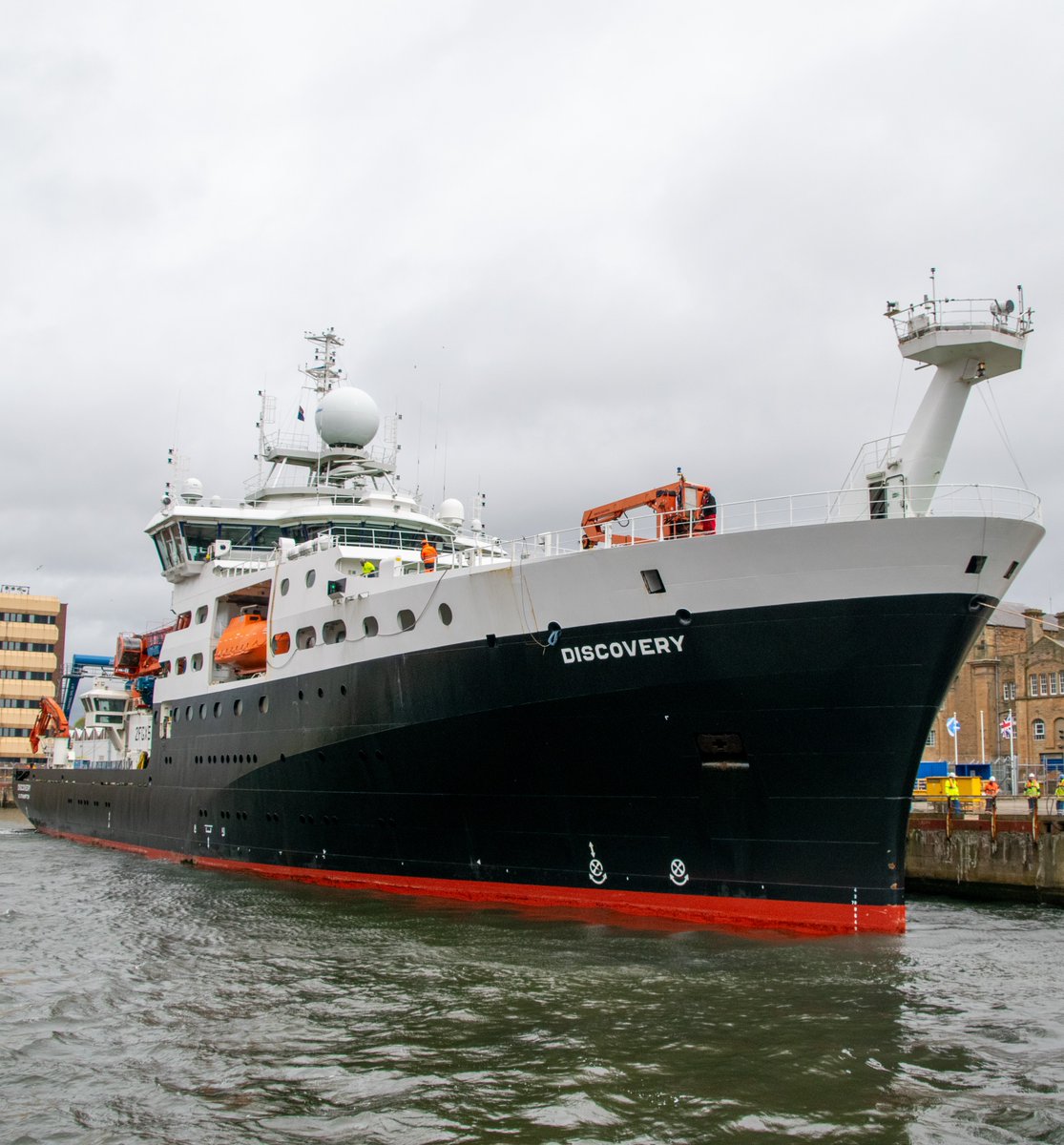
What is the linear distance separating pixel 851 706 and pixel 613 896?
509cm

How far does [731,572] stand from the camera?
15875 mm

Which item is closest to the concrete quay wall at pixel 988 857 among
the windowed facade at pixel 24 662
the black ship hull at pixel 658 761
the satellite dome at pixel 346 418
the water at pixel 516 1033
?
the water at pixel 516 1033

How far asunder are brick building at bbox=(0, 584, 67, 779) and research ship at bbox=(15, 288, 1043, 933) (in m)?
60.9

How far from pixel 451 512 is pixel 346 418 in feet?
13.6

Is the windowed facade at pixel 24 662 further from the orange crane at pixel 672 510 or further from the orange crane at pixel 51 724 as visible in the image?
the orange crane at pixel 672 510

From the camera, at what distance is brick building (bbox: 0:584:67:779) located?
74938mm

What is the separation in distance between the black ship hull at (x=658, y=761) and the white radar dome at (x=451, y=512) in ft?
30.0

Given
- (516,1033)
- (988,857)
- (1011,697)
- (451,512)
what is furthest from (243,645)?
(1011,697)

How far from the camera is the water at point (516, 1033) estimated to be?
884cm

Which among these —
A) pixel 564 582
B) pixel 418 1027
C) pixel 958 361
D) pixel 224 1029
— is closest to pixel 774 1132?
pixel 418 1027

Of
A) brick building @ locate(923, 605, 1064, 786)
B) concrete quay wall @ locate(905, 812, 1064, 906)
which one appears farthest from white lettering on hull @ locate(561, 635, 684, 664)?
brick building @ locate(923, 605, 1064, 786)

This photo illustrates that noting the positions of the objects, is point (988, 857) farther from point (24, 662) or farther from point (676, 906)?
point (24, 662)

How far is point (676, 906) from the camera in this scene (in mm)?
16469

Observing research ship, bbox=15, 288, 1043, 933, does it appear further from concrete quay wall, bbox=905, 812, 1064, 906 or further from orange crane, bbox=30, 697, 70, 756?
orange crane, bbox=30, 697, 70, 756
